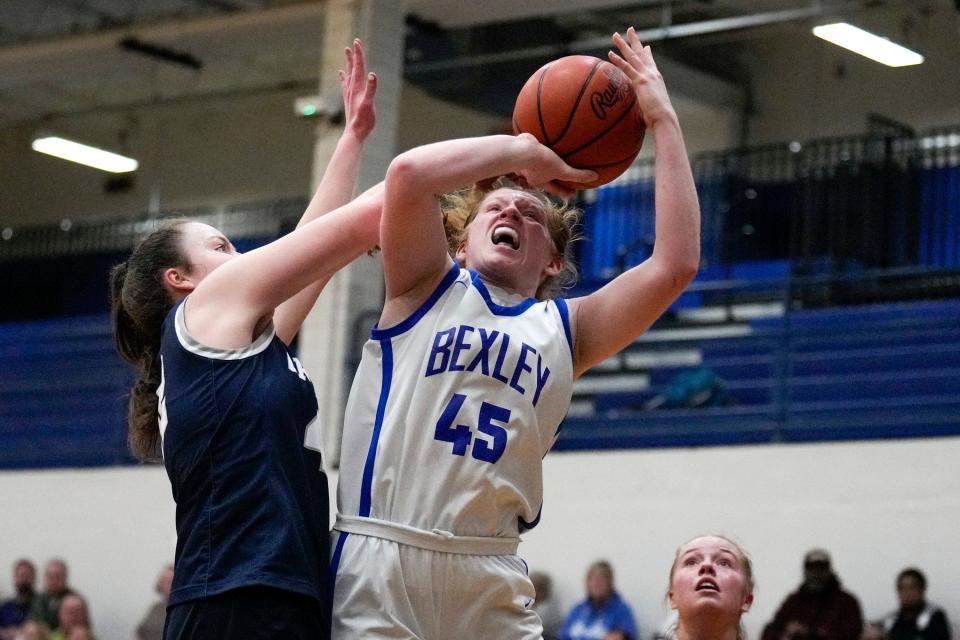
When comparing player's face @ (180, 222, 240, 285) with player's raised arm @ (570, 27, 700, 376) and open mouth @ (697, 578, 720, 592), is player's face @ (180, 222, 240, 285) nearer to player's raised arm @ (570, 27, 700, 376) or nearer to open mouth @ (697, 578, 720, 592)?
player's raised arm @ (570, 27, 700, 376)

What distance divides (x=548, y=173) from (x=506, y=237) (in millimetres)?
175

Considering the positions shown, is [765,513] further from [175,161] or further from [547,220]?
[175,161]

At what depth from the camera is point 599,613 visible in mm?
9688

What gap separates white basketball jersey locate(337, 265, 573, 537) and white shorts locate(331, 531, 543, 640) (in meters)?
0.07

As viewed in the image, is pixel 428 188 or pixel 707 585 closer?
pixel 428 188

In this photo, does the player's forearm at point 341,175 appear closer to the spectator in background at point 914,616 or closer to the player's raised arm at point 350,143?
the player's raised arm at point 350,143

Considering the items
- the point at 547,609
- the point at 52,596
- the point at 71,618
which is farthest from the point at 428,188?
the point at 52,596

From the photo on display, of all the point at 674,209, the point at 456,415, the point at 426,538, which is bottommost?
the point at 426,538

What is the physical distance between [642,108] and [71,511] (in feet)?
34.9

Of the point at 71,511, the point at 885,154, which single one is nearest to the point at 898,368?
the point at 885,154

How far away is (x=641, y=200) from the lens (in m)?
13.3

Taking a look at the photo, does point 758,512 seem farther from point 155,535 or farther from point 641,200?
point 155,535

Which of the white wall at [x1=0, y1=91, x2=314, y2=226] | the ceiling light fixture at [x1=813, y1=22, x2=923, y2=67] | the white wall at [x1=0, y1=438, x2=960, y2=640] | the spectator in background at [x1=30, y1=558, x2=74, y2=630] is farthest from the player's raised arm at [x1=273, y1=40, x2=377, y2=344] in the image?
the white wall at [x1=0, y1=91, x2=314, y2=226]

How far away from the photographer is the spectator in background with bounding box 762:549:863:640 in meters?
8.52
